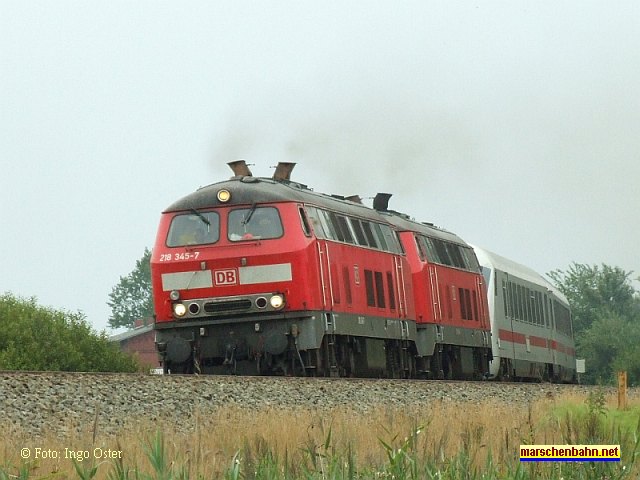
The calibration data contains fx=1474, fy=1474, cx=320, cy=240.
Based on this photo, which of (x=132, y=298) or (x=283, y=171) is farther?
(x=132, y=298)

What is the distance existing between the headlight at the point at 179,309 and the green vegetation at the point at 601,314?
140ft

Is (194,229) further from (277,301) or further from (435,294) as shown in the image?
(435,294)

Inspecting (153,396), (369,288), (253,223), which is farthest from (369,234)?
(153,396)

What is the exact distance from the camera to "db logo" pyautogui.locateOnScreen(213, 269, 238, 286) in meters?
22.2

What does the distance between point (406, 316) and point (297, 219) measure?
527 cm

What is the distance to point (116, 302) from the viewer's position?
455 feet

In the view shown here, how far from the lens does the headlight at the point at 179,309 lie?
22.3 meters

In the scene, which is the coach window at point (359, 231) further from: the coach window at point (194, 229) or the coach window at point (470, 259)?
the coach window at point (470, 259)

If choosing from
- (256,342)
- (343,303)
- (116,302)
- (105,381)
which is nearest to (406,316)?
(343,303)

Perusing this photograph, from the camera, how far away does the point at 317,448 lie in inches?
493

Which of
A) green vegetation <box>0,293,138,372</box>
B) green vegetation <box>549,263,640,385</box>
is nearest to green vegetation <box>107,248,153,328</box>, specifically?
green vegetation <box>549,263,640,385</box>

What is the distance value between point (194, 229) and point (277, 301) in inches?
72.4

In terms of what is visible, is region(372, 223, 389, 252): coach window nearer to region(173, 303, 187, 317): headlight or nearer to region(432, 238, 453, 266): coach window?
region(432, 238, 453, 266): coach window

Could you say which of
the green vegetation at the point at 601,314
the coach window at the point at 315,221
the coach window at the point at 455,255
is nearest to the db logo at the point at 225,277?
the coach window at the point at 315,221
